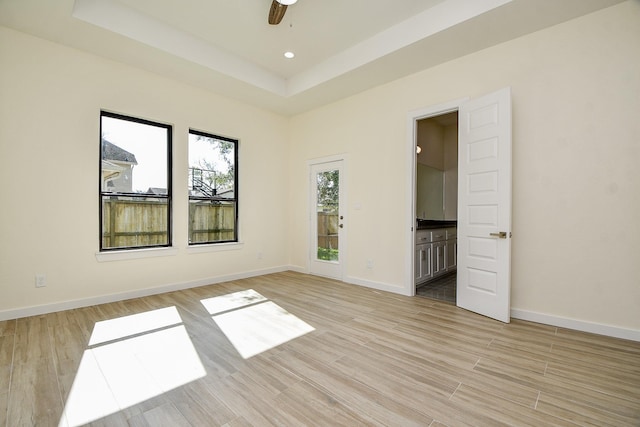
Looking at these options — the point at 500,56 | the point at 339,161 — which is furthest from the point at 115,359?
the point at 500,56

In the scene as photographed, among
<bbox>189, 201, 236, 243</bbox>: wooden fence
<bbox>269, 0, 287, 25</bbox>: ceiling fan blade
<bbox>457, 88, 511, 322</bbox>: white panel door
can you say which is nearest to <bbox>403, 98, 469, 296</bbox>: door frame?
<bbox>457, 88, 511, 322</bbox>: white panel door

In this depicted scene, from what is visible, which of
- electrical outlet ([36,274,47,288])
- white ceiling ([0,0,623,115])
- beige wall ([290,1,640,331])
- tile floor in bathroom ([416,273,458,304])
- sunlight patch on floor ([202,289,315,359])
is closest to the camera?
sunlight patch on floor ([202,289,315,359])

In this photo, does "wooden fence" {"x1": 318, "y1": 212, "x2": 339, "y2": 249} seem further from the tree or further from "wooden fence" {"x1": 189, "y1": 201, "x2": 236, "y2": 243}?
"wooden fence" {"x1": 189, "y1": 201, "x2": 236, "y2": 243}

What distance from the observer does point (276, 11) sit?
9.17 feet

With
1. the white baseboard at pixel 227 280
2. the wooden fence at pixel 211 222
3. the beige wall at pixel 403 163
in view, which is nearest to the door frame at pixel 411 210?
the beige wall at pixel 403 163

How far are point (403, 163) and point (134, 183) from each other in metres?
3.74

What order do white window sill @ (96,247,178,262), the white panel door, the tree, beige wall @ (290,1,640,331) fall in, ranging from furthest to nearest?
A: the tree < white window sill @ (96,247,178,262) < the white panel door < beige wall @ (290,1,640,331)

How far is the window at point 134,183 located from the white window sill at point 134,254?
12 centimetres

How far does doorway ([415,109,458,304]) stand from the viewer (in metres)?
4.49

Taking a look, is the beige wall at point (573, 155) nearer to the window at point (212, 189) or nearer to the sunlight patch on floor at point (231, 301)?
the sunlight patch on floor at point (231, 301)

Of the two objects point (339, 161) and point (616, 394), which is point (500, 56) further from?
point (616, 394)

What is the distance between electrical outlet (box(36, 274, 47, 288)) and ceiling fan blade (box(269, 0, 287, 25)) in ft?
12.2

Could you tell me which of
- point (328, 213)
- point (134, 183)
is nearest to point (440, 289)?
point (328, 213)

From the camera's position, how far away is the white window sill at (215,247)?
4.50 m
